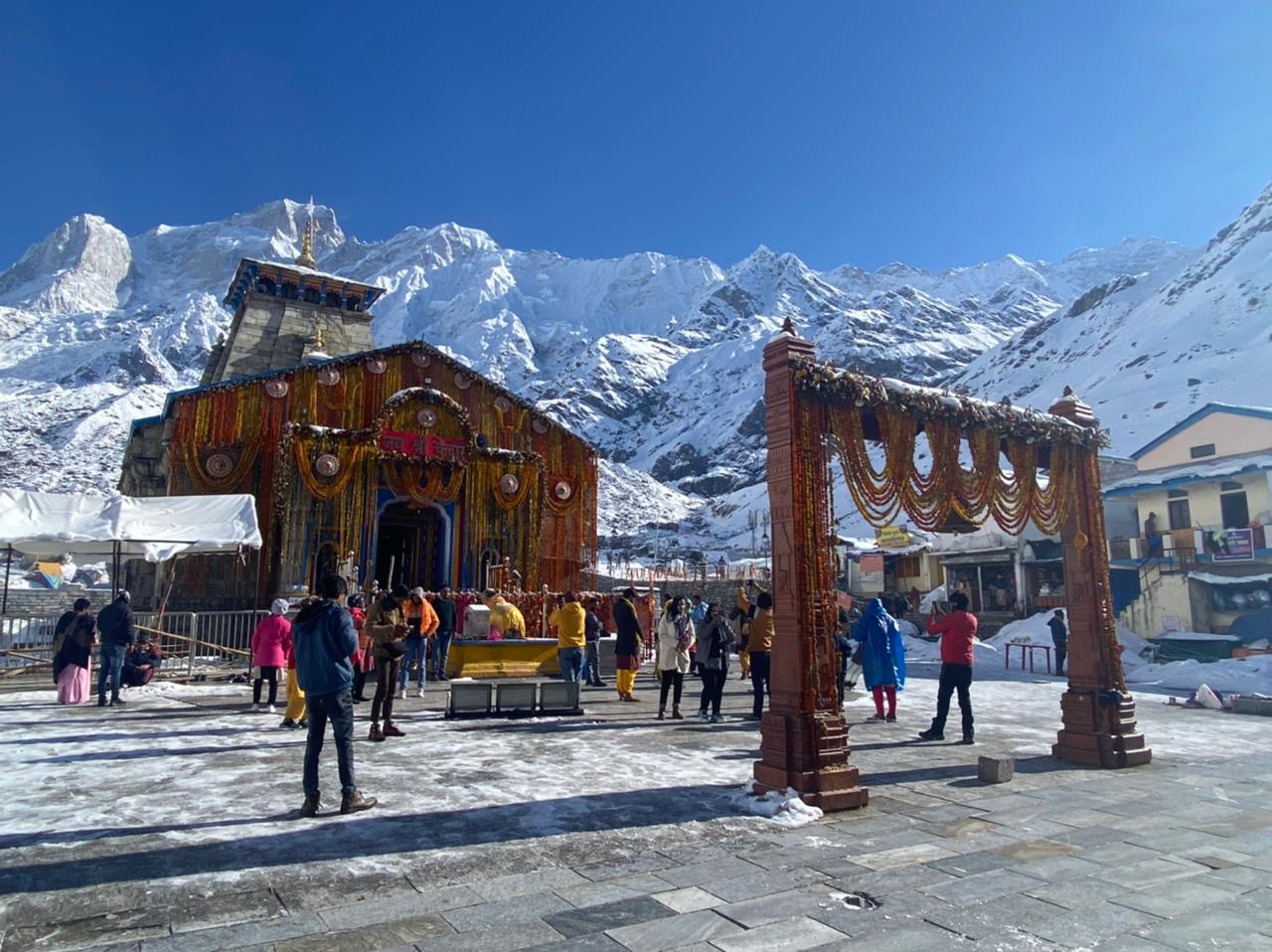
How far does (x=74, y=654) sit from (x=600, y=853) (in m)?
9.98

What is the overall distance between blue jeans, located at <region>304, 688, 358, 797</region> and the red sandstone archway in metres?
3.31

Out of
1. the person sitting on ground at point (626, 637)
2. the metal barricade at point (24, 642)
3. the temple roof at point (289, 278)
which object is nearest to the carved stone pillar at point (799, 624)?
the person sitting on ground at point (626, 637)

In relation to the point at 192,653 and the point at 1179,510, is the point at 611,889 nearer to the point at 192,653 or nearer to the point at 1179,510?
the point at 192,653

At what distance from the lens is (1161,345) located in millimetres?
91250

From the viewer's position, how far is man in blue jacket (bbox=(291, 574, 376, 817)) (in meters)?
5.99

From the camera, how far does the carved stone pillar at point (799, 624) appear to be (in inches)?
263

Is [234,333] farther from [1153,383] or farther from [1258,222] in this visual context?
[1258,222]

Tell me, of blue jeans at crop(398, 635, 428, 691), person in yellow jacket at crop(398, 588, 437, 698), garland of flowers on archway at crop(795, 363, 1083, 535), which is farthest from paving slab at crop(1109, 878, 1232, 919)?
blue jeans at crop(398, 635, 428, 691)

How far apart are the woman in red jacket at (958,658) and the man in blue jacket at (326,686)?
635 cm

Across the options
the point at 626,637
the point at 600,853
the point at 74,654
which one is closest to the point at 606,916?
the point at 600,853

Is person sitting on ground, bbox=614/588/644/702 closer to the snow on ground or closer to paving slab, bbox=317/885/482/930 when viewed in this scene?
paving slab, bbox=317/885/482/930

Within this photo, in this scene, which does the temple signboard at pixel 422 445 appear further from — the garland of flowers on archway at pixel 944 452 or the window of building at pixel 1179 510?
the window of building at pixel 1179 510

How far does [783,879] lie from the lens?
484 cm

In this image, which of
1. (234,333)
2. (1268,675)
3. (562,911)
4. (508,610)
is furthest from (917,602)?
(562,911)
